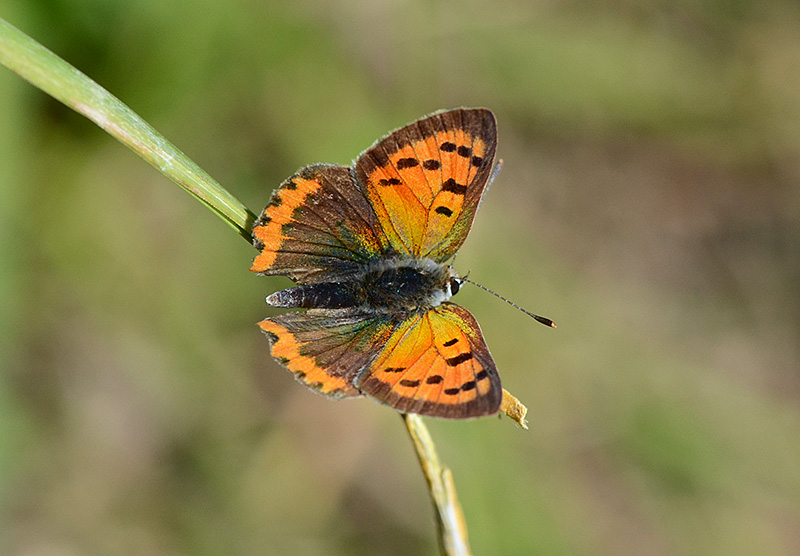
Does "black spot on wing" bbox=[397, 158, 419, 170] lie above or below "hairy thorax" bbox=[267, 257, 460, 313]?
above

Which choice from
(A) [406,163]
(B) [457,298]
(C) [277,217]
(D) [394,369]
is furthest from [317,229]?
(B) [457,298]

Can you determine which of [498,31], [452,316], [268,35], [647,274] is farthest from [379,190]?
[647,274]

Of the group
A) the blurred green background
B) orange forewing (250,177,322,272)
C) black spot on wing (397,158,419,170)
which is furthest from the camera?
the blurred green background

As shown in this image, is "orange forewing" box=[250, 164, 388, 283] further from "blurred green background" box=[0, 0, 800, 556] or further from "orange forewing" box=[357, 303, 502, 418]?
"blurred green background" box=[0, 0, 800, 556]

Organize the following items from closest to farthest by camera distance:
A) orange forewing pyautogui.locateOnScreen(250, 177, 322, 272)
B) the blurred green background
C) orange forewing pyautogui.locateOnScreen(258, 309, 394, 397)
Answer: orange forewing pyautogui.locateOnScreen(258, 309, 394, 397), orange forewing pyautogui.locateOnScreen(250, 177, 322, 272), the blurred green background

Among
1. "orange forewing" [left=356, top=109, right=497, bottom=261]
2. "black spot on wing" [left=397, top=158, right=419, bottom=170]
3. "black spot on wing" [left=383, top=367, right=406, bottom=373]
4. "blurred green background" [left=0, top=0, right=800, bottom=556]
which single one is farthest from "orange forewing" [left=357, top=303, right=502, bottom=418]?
"blurred green background" [left=0, top=0, right=800, bottom=556]

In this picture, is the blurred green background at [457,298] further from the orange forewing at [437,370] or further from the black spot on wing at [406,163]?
the black spot on wing at [406,163]

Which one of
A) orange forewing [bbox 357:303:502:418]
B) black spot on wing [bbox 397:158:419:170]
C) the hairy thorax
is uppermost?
black spot on wing [bbox 397:158:419:170]
